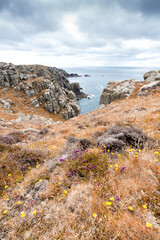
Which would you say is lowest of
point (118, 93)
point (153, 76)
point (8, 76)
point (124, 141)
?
point (124, 141)

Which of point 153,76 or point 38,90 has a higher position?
point 153,76

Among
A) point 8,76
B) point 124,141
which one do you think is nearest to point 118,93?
point 124,141

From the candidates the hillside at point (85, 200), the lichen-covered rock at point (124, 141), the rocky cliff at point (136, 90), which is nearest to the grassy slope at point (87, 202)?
the hillside at point (85, 200)

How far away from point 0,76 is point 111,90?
2967 inches

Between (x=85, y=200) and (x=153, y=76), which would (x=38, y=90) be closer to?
(x=153, y=76)

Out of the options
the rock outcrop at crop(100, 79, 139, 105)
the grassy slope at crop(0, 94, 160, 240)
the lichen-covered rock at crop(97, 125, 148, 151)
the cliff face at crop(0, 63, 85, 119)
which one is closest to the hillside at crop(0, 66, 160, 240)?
the grassy slope at crop(0, 94, 160, 240)

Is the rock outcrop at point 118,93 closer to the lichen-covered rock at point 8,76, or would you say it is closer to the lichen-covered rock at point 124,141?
the lichen-covered rock at point 124,141

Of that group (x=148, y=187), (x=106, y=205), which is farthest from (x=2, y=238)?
(x=148, y=187)

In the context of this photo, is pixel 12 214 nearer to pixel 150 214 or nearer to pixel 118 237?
pixel 118 237

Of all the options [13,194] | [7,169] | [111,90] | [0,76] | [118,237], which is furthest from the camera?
[0,76]

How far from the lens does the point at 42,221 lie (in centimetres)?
241

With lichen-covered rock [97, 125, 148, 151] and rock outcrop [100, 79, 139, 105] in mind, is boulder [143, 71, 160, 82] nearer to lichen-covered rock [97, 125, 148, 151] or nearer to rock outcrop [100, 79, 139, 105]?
rock outcrop [100, 79, 139, 105]

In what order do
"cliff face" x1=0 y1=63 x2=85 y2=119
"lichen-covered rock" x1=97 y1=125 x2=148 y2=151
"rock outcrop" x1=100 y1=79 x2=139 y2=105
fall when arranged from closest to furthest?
"lichen-covered rock" x1=97 y1=125 x2=148 y2=151
"rock outcrop" x1=100 y1=79 x2=139 y2=105
"cliff face" x1=0 y1=63 x2=85 y2=119

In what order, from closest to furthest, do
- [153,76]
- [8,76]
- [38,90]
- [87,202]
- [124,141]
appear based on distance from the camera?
1. [87,202]
2. [124,141]
3. [153,76]
4. [8,76]
5. [38,90]
